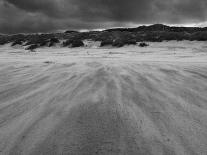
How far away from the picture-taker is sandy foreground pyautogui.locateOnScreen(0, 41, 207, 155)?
5.07 feet

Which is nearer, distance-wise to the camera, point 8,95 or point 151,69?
Result: point 8,95

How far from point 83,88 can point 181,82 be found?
4.32 feet

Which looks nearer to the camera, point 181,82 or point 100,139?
point 100,139

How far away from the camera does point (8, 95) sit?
2598 millimetres

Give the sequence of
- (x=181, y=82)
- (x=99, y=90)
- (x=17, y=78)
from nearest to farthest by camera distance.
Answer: (x=99, y=90) < (x=181, y=82) < (x=17, y=78)

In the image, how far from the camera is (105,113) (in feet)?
6.40

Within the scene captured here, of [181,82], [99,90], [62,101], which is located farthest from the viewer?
[181,82]

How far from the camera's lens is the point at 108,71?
10.7 ft

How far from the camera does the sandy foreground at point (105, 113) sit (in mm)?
1546

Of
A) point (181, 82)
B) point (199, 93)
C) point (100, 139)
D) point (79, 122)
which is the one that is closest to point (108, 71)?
point (181, 82)

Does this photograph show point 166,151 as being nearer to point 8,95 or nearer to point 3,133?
point 3,133

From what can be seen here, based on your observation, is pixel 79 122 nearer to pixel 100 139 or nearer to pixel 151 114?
pixel 100 139

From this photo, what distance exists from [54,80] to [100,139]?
1.63 meters

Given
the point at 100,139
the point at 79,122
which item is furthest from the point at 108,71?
the point at 100,139
